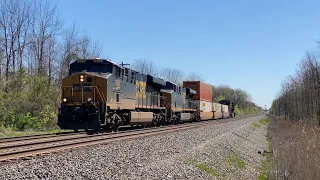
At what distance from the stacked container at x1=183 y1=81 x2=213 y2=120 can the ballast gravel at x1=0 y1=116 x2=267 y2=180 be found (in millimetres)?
21489

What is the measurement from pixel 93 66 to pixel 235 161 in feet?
28.6

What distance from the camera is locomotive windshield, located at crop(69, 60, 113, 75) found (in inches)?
666

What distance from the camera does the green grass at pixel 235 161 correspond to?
12077mm

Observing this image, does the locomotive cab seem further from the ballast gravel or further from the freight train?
the ballast gravel

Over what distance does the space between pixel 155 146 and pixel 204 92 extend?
27.2 meters

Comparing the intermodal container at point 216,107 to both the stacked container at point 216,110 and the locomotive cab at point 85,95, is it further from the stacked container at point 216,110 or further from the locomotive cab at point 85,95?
the locomotive cab at point 85,95

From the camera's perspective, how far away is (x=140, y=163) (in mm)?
8680

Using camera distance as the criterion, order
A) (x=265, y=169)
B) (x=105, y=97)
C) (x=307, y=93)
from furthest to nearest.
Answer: (x=307, y=93)
(x=105, y=97)
(x=265, y=169)

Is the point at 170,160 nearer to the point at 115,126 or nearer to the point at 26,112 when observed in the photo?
the point at 115,126

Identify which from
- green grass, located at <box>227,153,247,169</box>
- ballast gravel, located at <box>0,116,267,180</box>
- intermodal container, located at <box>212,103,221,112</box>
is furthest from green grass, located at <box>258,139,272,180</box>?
intermodal container, located at <box>212,103,221,112</box>

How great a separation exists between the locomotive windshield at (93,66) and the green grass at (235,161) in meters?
7.42

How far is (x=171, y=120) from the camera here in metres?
27.1

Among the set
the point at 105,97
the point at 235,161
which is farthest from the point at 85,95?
the point at 235,161

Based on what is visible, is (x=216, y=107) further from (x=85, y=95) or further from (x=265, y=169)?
(x=265, y=169)
